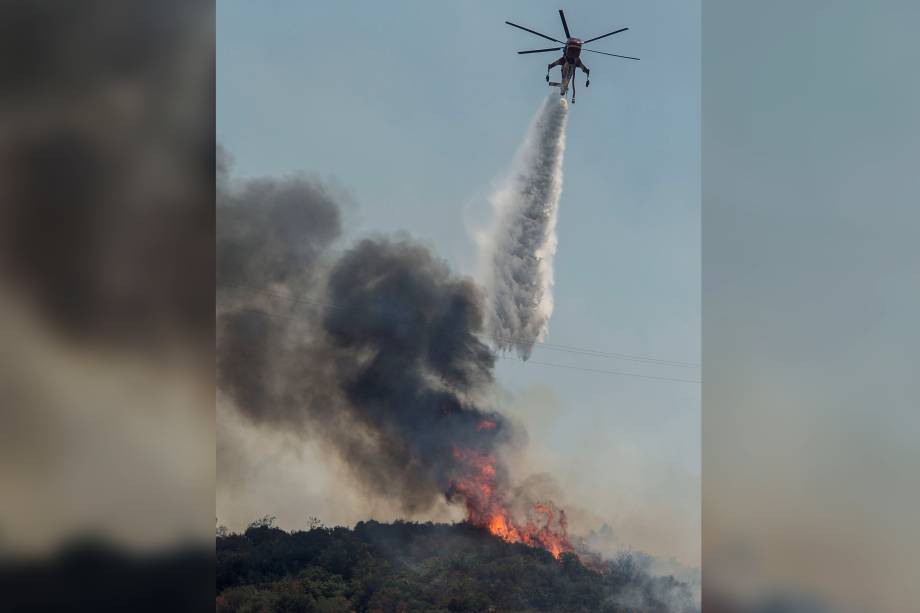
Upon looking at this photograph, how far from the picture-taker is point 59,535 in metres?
2.57

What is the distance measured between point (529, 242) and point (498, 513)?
9403 mm

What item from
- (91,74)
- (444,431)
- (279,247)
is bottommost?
(91,74)

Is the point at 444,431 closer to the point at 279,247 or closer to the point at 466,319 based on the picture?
the point at 466,319

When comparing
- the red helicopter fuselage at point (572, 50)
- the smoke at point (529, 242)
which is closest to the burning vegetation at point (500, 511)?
the smoke at point (529, 242)

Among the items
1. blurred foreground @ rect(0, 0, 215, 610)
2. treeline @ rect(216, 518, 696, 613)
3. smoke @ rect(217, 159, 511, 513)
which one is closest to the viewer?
blurred foreground @ rect(0, 0, 215, 610)

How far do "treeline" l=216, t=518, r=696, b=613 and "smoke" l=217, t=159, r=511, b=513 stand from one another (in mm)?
1763

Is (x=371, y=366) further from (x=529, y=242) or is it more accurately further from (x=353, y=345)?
(x=529, y=242)

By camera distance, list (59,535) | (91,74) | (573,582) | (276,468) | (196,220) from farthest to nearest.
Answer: (573,582), (276,468), (196,220), (91,74), (59,535)

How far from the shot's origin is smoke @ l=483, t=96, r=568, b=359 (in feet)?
95.2

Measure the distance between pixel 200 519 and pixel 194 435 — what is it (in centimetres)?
29

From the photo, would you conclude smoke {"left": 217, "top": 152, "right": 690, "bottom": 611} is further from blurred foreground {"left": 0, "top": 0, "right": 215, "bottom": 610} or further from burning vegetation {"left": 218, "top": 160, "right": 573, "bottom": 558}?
blurred foreground {"left": 0, "top": 0, "right": 215, "bottom": 610}

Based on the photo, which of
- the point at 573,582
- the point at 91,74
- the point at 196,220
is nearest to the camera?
the point at 91,74

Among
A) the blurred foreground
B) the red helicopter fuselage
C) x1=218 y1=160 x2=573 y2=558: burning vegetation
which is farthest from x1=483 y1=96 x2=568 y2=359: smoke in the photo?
the blurred foreground

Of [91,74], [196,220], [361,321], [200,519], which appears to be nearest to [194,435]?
[200,519]
